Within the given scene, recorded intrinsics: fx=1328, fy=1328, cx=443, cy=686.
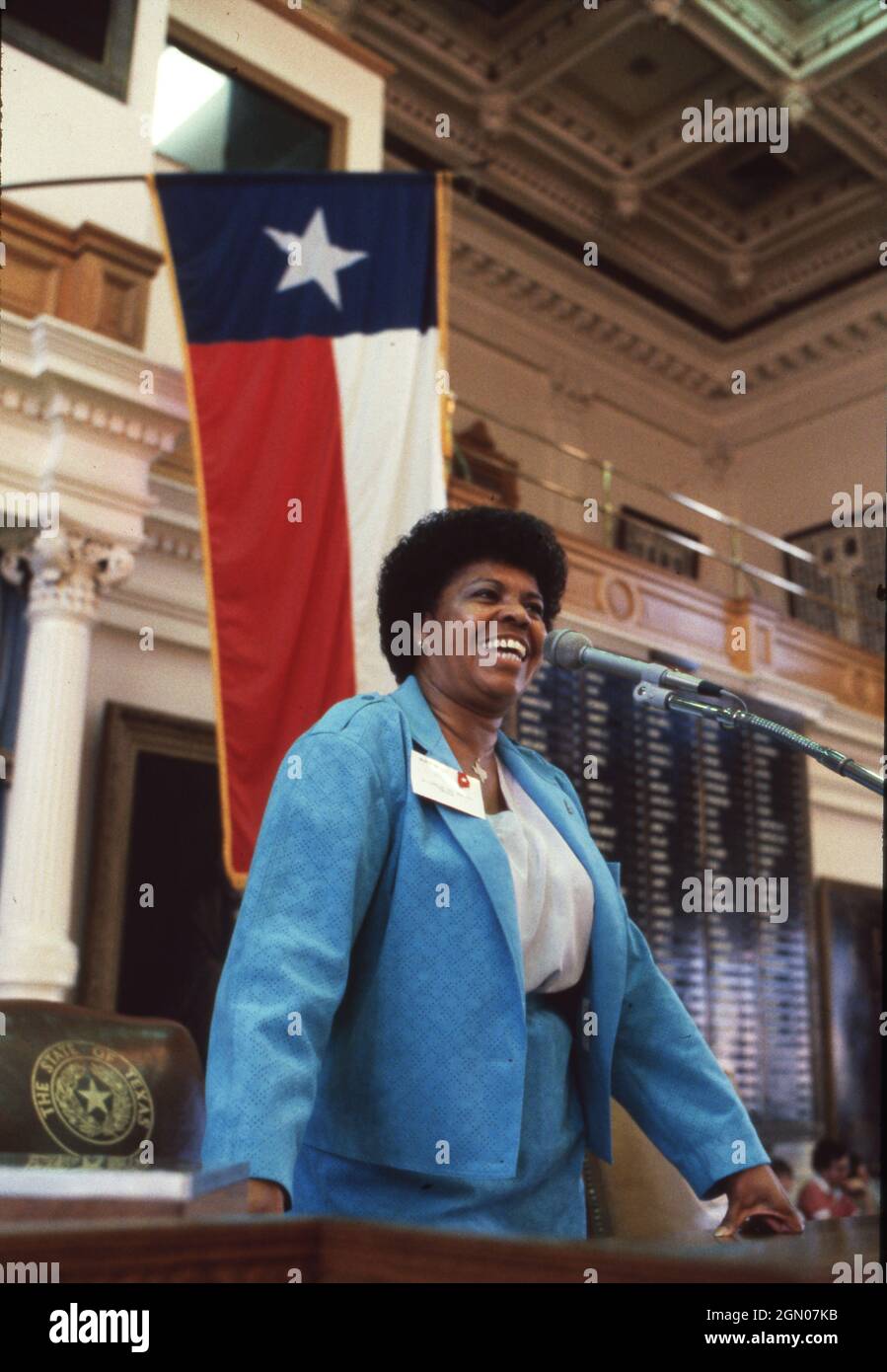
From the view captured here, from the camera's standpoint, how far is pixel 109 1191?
2.70 ft

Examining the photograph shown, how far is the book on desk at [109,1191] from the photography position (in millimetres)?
816

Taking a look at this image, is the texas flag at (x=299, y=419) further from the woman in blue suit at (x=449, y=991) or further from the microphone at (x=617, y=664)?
the microphone at (x=617, y=664)

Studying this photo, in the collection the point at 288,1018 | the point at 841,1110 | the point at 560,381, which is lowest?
the point at 841,1110

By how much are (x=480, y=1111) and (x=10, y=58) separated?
535cm

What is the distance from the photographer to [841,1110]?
8578 mm

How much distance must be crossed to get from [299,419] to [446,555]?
2.89 m

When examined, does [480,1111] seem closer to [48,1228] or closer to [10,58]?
[48,1228]

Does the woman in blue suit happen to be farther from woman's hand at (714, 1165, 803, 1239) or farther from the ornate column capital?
the ornate column capital

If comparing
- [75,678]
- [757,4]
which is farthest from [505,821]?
[757,4]

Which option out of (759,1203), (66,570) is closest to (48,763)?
(66,570)

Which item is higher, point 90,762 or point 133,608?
point 133,608

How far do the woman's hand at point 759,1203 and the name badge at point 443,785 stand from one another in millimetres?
631

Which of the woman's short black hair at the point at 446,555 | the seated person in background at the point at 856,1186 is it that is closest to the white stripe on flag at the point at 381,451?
the woman's short black hair at the point at 446,555

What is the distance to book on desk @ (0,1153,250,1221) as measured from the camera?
32.1 inches
